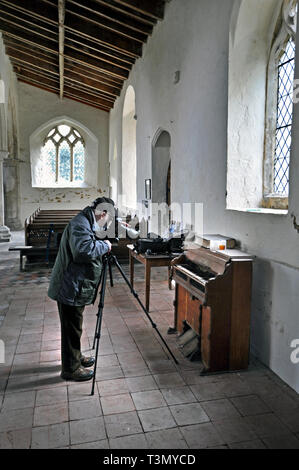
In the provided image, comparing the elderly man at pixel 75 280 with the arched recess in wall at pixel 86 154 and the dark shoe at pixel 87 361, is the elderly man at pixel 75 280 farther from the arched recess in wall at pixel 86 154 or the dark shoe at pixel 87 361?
the arched recess in wall at pixel 86 154

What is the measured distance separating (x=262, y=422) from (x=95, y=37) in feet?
26.2

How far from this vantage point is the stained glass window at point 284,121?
353cm

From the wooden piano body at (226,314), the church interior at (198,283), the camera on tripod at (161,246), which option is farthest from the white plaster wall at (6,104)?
the wooden piano body at (226,314)

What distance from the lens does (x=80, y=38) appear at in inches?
351

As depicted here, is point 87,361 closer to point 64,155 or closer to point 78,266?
point 78,266

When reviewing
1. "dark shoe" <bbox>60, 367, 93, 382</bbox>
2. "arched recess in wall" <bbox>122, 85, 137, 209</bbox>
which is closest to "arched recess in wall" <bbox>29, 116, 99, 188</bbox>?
"arched recess in wall" <bbox>122, 85, 137, 209</bbox>

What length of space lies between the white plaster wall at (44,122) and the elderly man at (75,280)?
12.5 m

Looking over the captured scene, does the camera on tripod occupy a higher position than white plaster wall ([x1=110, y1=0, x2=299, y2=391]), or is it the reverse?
white plaster wall ([x1=110, y1=0, x2=299, y2=391])

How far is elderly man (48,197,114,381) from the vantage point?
9.50 feet

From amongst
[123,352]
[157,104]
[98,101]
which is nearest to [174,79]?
[157,104]

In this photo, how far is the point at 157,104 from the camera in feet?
22.9

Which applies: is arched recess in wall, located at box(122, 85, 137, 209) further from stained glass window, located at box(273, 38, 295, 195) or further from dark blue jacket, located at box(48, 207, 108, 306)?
dark blue jacket, located at box(48, 207, 108, 306)

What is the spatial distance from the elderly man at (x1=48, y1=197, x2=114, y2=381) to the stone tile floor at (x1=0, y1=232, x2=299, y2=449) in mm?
179

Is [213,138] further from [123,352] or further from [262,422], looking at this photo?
[262,422]
